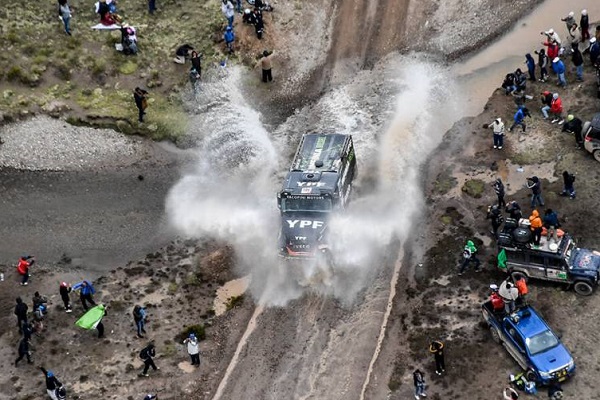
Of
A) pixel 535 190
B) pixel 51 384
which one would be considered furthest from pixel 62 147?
pixel 535 190

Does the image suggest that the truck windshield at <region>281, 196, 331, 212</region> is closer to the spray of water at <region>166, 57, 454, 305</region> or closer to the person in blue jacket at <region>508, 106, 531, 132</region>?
the spray of water at <region>166, 57, 454, 305</region>

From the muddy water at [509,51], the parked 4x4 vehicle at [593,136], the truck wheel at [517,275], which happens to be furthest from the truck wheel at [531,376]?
the muddy water at [509,51]

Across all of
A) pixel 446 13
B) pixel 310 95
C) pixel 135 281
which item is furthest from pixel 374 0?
pixel 135 281

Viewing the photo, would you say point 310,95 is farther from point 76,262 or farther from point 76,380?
point 76,380

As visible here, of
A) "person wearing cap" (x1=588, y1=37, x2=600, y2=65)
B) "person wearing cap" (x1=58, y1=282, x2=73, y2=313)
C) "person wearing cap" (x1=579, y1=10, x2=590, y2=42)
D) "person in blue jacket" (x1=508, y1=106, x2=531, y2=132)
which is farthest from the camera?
"person wearing cap" (x1=579, y1=10, x2=590, y2=42)

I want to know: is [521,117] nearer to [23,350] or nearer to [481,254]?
[481,254]

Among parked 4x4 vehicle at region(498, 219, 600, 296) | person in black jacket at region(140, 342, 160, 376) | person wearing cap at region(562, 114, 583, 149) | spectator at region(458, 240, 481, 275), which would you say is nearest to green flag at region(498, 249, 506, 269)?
parked 4x4 vehicle at region(498, 219, 600, 296)

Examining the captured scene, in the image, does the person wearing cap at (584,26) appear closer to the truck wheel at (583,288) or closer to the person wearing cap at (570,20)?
the person wearing cap at (570,20)
